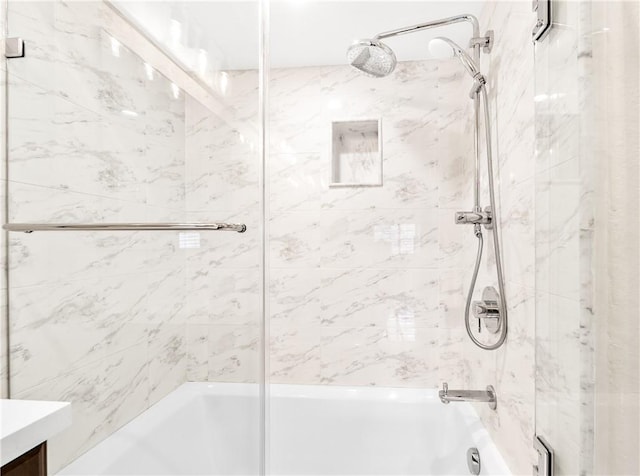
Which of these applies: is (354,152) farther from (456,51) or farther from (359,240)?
(456,51)

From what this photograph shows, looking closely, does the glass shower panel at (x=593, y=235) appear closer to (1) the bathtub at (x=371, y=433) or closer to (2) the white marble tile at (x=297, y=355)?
(1) the bathtub at (x=371, y=433)

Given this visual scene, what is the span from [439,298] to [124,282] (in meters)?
1.65

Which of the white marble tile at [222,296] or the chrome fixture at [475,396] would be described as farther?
the chrome fixture at [475,396]

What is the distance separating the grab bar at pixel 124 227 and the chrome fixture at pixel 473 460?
4.46 feet

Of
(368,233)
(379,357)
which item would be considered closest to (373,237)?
(368,233)

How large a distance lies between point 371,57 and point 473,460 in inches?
67.3

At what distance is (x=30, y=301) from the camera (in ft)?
3.46

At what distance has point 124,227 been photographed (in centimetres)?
110

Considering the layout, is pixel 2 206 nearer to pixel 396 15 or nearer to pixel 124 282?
pixel 124 282

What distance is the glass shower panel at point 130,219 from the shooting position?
3.49 ft

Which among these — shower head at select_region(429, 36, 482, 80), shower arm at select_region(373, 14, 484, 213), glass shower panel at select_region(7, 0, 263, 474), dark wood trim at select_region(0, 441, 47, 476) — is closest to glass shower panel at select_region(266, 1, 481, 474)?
shower arm at select_region(373, 14, 484, 213)

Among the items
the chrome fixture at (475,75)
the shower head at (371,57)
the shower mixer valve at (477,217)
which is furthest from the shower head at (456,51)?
the shower mixer valve at (477,217)

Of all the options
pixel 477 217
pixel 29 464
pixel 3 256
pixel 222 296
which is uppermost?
pixel 477 217

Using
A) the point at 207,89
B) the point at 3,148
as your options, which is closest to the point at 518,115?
the point at 207,89
